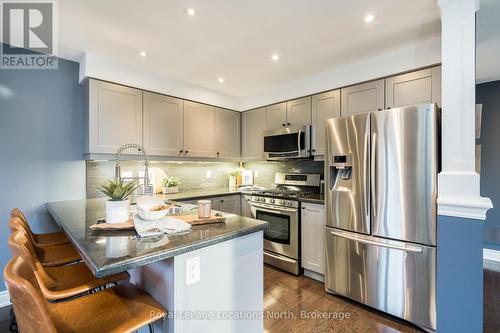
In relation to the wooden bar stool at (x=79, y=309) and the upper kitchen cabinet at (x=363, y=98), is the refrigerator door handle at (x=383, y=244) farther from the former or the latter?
the wooden bar stool at (x=79, y=309)

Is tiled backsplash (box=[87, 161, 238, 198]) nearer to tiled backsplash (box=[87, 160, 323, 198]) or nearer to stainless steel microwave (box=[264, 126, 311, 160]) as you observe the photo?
tiled backsplash (box=[87, 160, 323, 198])

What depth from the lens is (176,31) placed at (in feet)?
7.00

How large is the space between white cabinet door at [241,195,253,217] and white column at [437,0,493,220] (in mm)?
2242

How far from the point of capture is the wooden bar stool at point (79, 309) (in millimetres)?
764

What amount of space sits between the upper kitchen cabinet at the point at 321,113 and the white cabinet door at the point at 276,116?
502mm

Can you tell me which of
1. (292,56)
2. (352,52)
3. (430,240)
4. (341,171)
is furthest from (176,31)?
(430,240)

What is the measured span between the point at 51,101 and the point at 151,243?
2.46 metres

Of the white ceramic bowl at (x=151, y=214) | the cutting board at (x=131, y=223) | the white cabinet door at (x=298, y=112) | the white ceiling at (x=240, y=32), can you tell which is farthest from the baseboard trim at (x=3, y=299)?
the white cabinet door at (x=298, y=112)

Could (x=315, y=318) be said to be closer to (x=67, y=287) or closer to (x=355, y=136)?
(x=355, y=136)

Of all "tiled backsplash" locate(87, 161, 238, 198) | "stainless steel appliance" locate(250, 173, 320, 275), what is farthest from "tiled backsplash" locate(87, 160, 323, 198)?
"stainless steel appliance" locate(250, 173, 320, 275)

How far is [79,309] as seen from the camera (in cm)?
109

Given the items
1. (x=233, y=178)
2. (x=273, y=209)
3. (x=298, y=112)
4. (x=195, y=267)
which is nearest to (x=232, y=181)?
(x=233, y=178)

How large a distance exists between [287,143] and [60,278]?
2.74 meters

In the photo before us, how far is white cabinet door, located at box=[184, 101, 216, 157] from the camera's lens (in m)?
3.41
